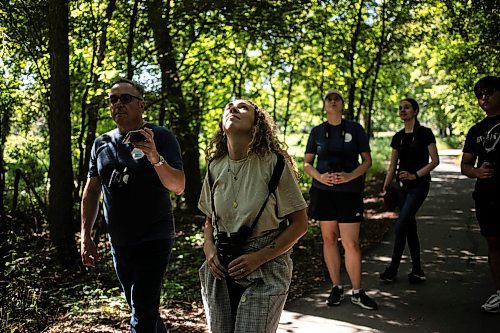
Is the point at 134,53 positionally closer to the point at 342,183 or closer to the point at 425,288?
the point at 342,183

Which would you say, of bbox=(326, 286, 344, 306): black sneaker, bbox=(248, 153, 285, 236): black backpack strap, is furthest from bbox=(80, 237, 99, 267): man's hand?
bbox=(326, 286, 344, 306): black sneaker

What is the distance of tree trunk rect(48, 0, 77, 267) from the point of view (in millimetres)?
6098

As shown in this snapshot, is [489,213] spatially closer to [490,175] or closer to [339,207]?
[490,175]

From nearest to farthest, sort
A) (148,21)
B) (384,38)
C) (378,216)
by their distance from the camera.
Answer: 1. (148,21)
2. (378,216)
3. (384,38)

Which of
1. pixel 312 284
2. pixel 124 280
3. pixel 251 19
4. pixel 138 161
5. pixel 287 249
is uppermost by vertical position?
pixel 251 19

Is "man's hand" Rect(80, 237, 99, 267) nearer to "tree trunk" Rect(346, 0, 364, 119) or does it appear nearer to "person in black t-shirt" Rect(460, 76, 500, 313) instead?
"person in black t-shirt" Rect(460, 76, 500, 313)

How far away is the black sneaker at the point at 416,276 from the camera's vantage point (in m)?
6.13

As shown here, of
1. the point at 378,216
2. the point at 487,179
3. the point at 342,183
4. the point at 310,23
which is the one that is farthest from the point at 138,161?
the point at 378,216

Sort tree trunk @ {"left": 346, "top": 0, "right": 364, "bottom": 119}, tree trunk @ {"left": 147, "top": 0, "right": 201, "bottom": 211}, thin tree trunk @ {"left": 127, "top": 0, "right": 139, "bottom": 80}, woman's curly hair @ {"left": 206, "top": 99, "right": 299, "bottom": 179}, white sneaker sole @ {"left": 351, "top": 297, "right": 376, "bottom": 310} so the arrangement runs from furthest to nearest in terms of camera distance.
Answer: tree trunk @ {"left": 346, "top": 0, "right": 364, "bottom": 119}, tree trunk @ {"left": 147, "top": 0, "right": 201, "bottom": 211}, thin tree trunk @ {"left": 127, "top": 0, "right": 139, "bottom": 80}, white sneaker sole @ {"left": 351, "top": 297, "right": 376, "bottom": 310}, woman's curly hair @ {"left": 206, "top": 99, "right": 299, "bottom": 179}

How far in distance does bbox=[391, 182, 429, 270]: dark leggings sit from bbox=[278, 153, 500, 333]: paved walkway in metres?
0.40

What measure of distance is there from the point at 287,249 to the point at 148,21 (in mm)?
6174

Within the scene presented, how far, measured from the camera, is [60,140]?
20.3 ft

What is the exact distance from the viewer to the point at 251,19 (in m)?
8.23

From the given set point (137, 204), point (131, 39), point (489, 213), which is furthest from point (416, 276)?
point (131, 39)
